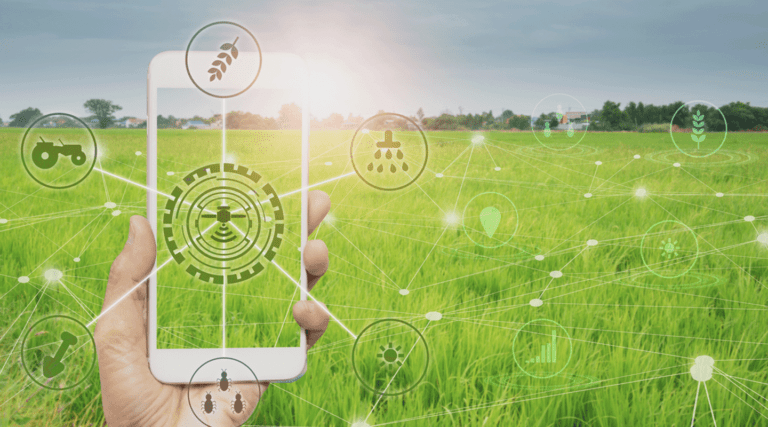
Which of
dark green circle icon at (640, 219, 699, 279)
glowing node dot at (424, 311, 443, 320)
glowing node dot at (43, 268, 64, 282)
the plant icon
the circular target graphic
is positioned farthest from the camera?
the plant icon

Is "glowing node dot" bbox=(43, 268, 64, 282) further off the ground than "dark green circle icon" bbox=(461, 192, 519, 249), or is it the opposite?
"dark green circle icon" bbox=(461, 192, 519, 249)

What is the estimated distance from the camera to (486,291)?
11.3 feet

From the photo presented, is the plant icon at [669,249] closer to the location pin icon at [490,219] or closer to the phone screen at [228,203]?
the location pin icon at [490,219]

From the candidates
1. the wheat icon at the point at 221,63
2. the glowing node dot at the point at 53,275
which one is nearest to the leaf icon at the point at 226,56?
the wheat icon at the point at 221,63

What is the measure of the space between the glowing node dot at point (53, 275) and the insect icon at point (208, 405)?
7.06 ft

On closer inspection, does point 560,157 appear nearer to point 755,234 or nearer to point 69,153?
point 755,234

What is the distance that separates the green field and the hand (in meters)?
0.27

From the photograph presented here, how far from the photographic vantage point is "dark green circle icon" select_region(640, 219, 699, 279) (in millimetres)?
3852

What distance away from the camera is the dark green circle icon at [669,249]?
385 cm

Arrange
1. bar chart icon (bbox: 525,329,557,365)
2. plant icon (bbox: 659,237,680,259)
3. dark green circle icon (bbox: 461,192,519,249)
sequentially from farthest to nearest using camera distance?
dark green circle icon (bbox: 461,192,519,249), plant icon (bbox: 659,237,680,259), bar chart icon (bbox: 525,329,557,365)

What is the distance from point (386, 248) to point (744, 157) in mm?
7189

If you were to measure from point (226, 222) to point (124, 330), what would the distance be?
0.70 meters

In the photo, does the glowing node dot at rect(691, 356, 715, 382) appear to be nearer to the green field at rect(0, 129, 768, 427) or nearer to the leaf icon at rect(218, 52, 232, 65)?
the green field at rect(0, 129, 768, 427)

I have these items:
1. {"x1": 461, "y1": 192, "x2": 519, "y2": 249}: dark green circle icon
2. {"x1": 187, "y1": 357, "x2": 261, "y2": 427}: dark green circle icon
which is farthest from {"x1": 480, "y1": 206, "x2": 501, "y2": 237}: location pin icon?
{"x1": 187, "y1": 357, "x2": 261, "y2": 427}: dark green circle icon
